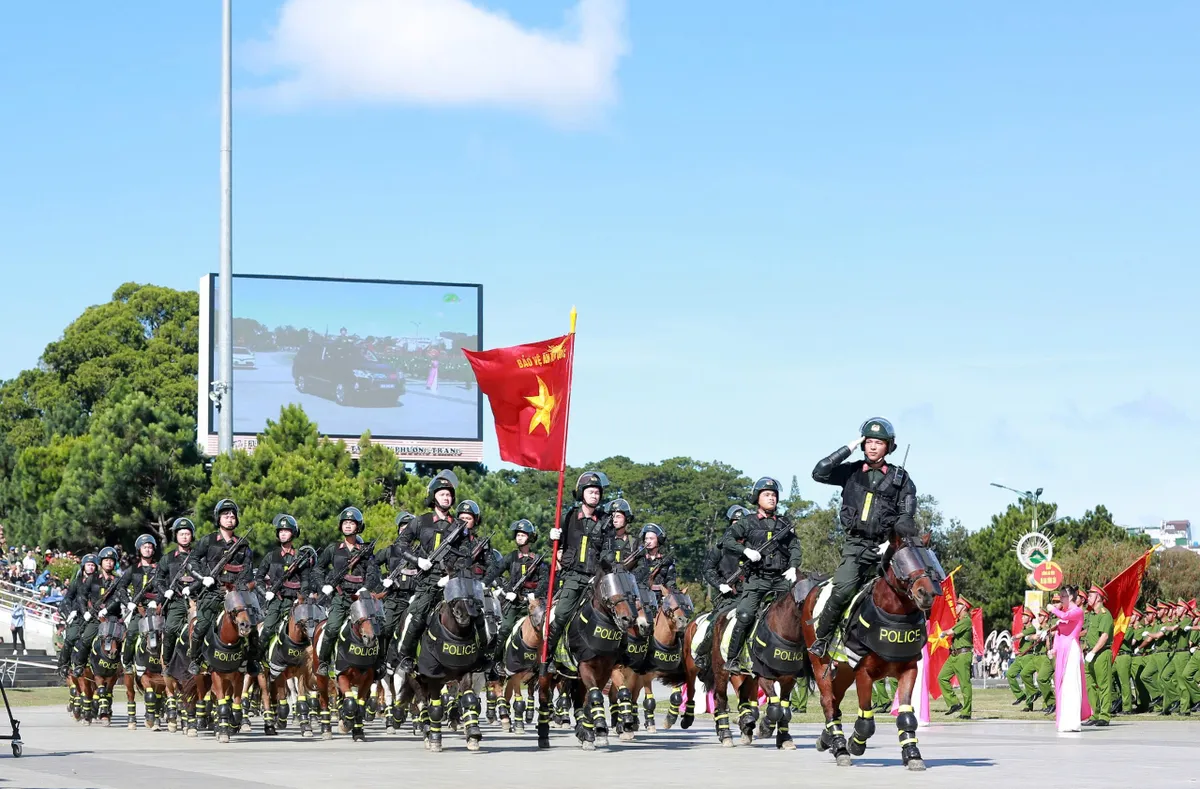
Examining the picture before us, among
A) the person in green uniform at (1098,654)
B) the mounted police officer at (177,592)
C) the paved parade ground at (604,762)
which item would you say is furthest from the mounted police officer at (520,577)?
the person in green uniform at (1098,654)

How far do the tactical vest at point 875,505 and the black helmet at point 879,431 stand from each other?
0.27m

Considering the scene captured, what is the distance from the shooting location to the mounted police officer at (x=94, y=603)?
1153 inches

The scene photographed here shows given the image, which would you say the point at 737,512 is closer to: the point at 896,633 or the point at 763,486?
the point at 763,486

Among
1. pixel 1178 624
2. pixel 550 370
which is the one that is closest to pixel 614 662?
pixel 550 370

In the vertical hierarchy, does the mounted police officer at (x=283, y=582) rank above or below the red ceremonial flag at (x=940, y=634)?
above

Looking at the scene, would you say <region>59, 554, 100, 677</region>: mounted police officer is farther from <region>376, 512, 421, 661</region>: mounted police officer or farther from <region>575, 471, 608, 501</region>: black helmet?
<region>575, 471, 608, 501</region>: black helmet

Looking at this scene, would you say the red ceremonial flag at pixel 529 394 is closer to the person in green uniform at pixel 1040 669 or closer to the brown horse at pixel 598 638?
the brown horse at pixel 598 638

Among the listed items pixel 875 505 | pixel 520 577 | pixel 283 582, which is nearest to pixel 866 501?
pixel 875 505

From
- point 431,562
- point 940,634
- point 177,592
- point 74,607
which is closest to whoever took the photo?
point 431,562

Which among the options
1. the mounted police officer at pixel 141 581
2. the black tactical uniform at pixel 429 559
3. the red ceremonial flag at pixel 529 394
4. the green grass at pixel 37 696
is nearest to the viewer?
the black tactical uniform at pixel 429 559

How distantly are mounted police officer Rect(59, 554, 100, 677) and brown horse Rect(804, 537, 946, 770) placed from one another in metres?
16.6

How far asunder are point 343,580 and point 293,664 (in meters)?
1.81

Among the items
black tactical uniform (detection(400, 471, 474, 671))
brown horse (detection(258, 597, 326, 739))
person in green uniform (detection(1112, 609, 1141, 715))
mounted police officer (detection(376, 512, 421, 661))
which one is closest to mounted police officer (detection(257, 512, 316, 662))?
brown horse (detection(258, 597, 326, 739))

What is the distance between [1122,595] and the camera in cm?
2833
